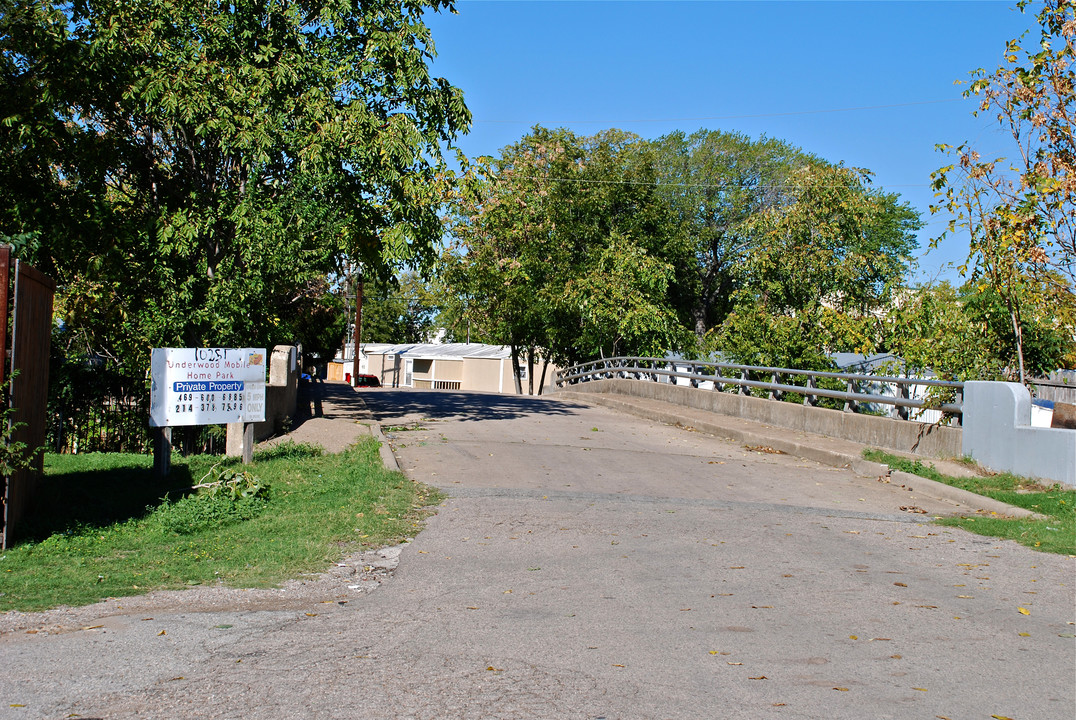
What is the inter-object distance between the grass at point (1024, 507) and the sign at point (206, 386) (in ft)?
27.8

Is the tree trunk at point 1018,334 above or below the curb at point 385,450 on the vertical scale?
above

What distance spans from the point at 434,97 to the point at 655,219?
87.6ft

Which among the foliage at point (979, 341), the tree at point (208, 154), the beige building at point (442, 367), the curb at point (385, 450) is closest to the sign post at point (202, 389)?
the curb at point (385, 450)

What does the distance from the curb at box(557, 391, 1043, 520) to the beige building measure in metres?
38.2

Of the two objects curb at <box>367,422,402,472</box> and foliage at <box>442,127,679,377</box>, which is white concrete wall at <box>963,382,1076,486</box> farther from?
foliage at <box>442,127,679,377</box>

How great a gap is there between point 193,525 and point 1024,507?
30.2 feet

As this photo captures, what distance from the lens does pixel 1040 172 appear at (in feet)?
45.5

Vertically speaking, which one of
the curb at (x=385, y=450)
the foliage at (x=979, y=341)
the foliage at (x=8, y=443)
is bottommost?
the curb at (x=385, y=450)

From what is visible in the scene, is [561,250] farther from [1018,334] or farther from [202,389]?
[202,389]

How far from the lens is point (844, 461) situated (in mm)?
14477

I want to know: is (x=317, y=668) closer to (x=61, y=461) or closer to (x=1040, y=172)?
(x=61, y=461)

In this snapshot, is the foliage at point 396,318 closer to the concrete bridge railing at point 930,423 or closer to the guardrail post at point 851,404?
the concrete bridge railing at point 930,423

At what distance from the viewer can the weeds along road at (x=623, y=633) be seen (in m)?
4.68

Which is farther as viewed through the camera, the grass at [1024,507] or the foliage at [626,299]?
the foliage at [626,299]
